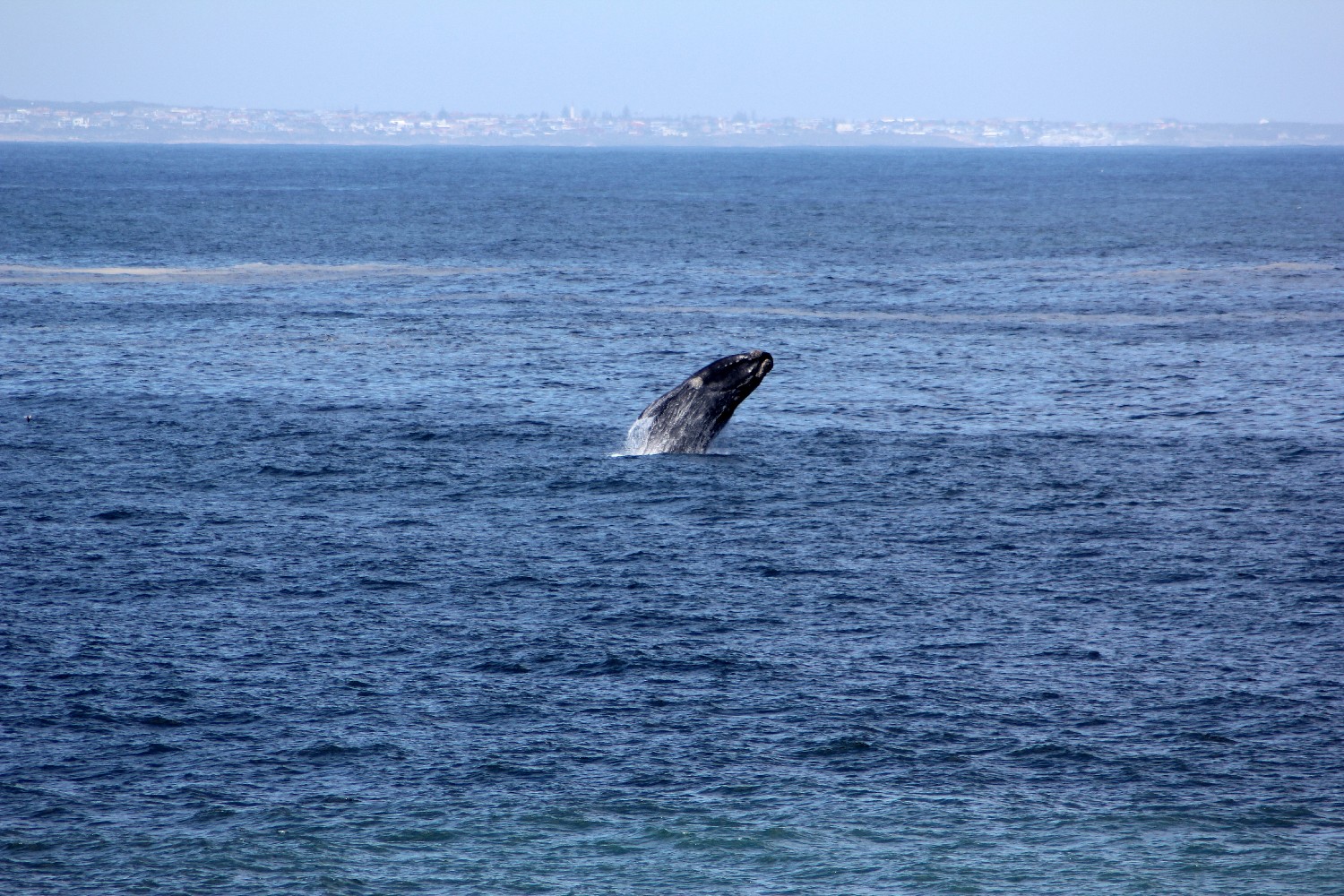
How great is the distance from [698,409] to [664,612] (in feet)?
36.4

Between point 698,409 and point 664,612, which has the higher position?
point 698,409

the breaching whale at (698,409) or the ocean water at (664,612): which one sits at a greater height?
the breaching whale at (698,409)

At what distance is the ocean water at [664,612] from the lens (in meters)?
15.5

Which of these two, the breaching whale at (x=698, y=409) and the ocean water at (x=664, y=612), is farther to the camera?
the breaching whale at (x=698, y=409)

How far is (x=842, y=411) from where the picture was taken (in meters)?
39.8

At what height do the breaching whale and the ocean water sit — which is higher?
the breaching whale

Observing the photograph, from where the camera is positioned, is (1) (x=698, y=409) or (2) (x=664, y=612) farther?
(1) (x=698, y=409)

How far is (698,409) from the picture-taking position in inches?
1313

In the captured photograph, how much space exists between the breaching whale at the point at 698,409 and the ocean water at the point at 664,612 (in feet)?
3.45

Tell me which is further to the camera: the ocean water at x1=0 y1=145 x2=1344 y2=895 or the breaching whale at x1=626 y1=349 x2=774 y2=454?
the breaching whale at x1=626 y1=349 x2=774 y2=454

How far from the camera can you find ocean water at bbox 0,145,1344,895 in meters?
15.5

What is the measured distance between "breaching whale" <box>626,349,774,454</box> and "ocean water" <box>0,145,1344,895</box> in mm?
1051

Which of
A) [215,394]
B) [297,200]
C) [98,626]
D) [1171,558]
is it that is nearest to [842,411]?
[1171,558]

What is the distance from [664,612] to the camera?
899 inches
